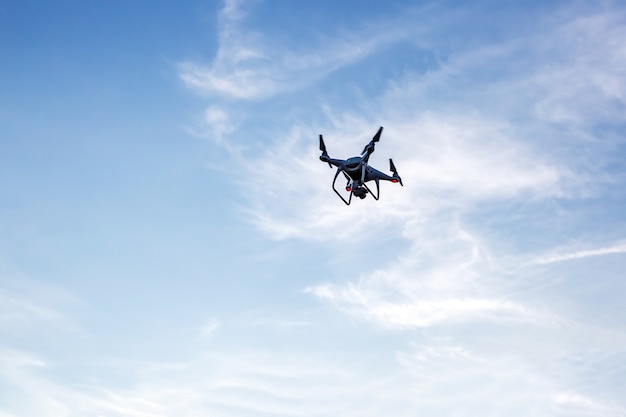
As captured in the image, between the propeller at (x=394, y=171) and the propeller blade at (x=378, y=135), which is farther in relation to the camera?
the propeller at (x=394, y=171)

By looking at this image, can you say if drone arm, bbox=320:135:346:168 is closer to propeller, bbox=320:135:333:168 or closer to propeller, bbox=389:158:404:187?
propeller, bbox=320:135:333:168

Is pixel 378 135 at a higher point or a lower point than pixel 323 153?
→ higher

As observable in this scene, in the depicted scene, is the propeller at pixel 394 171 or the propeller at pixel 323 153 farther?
the propeller at pixel 394 171

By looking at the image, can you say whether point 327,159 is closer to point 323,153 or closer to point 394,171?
point 323,153

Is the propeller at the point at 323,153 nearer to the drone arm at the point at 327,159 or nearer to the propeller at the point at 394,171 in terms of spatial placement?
the drone arm at the point at 327,159

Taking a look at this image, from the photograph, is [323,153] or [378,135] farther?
[323,153]

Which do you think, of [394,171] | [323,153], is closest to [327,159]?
[323,153]

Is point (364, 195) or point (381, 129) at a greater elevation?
point (381, 129)

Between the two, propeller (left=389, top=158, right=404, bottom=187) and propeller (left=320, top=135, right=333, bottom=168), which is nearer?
propeller (left=320, top=135, right=333, bottom=168)

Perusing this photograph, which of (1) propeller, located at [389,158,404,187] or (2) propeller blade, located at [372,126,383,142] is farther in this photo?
(1) propeller, located at [389,158,404,187]

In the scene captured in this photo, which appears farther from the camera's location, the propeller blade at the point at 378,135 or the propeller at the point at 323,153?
the propeller at the point at 323,153

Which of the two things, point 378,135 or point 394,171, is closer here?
point 378,135
